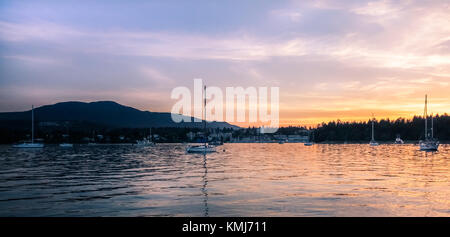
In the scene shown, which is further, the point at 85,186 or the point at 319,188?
the point at 85,186

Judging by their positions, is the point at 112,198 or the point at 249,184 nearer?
the point at 112,198

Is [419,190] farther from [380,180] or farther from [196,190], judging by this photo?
[196,190]

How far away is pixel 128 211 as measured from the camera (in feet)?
64.0

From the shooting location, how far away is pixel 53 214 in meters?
18.7

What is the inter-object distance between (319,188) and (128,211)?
1502 cm

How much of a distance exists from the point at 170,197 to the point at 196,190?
11.6 ft
